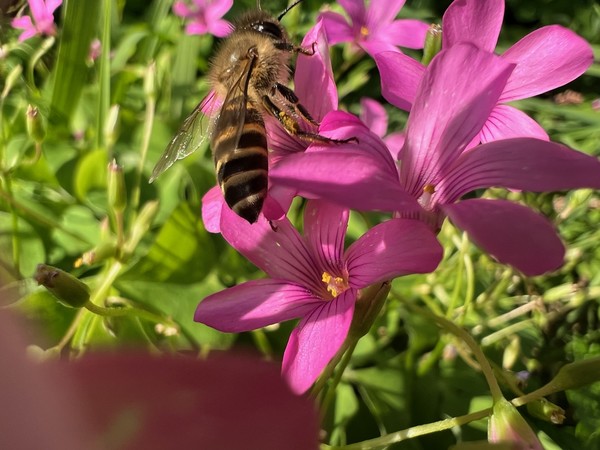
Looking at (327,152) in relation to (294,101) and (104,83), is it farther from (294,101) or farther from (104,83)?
(104,83)

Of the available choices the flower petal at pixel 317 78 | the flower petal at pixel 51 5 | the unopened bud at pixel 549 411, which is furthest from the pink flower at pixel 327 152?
the flower petal at pixel 51 5

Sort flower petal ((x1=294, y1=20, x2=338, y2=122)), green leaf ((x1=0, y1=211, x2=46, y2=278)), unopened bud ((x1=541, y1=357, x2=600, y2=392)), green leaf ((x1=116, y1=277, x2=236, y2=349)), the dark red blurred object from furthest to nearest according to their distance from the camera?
green leaf ((x1=0, y1=211, x2=46, y2=278)) < green leaf ((x1=116, y1=277, x2=236, y2=349)) < flower petal ((x1=294, y1=20, x2=338, y2=122)) < unopened bud ((x1=541, y1=357, x2=600, y2=392)) < the dark red blurred object

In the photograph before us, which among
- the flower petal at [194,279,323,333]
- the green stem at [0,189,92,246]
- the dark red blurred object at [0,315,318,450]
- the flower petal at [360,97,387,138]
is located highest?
the dark red blurred object at [0,315,318,450]

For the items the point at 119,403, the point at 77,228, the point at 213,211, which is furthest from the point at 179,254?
the point at 119,403

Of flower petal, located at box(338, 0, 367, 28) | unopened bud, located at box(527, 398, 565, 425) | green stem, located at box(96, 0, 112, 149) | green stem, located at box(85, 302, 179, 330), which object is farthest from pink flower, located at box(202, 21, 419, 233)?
green stem, located at box(96, 0, 112, 149)

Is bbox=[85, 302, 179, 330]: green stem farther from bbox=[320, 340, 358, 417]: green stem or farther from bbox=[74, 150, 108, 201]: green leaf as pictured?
bbox=[74, 150, 108, 201]: green leaf

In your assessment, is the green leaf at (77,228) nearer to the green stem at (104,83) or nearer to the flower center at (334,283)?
the green stem at (104,83)
